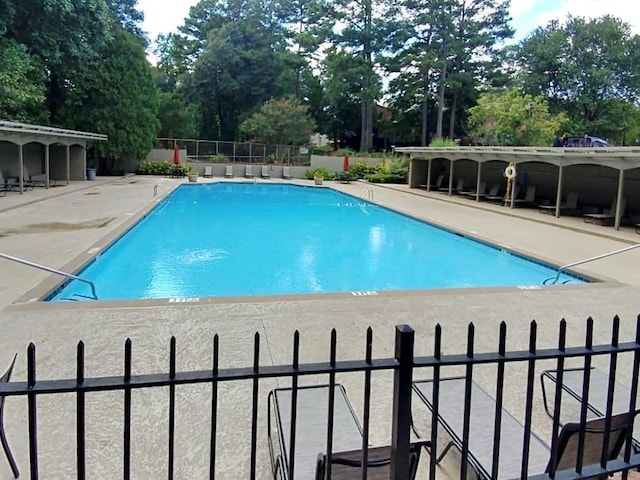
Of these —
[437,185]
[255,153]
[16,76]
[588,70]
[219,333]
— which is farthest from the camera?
[588,70]

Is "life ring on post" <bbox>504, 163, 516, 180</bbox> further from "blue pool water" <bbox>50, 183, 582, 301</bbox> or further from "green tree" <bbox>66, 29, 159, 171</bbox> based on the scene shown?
"green tree" <bbox>66, 29, 159, 171</bbox>

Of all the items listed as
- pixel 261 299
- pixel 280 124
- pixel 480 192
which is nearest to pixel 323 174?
pixel 280 124

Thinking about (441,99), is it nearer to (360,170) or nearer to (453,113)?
(453,113)

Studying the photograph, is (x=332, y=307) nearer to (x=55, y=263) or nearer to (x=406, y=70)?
(x=55, y=263)

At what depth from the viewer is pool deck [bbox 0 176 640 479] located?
3.00 meters

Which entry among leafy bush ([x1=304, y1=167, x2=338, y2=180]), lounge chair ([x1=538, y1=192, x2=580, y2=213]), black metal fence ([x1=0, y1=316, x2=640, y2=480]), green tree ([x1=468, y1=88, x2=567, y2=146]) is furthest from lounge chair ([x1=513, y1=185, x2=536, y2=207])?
black metal fence ([x1=0, y1=316, x2=640, y2=480])

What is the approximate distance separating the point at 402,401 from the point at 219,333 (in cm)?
331

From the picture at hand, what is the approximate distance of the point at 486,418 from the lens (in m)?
2.87

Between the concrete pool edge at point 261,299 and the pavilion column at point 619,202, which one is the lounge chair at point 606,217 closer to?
the pavilion column at point 619,202

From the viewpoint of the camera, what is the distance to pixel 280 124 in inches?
1261

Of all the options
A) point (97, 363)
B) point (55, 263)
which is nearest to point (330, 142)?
point (55, 263)

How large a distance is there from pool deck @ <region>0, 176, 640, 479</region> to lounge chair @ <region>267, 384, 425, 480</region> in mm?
269

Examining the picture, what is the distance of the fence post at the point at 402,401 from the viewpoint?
1.78 metres

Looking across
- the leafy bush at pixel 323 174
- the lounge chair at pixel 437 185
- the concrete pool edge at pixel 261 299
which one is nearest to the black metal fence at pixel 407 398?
the concrete pool edge at pixel 261 299
